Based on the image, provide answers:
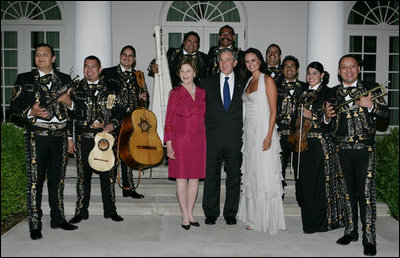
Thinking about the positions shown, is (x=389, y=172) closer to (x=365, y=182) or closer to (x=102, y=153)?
(x=365, y=182)

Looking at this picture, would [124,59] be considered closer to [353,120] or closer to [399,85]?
[353,120]

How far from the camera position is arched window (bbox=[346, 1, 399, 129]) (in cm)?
1095

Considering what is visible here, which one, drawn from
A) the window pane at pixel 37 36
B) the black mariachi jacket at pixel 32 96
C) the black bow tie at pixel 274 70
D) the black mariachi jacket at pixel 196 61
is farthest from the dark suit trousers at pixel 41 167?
the window pane at pixel 37 36

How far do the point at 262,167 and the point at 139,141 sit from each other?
1588mm

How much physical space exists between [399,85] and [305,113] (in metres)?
6.87

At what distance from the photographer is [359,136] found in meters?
4.94

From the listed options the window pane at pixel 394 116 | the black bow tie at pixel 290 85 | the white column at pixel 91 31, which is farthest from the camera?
the window pane at pixel 394 116

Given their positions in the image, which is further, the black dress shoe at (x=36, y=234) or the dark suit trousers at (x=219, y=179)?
the dark suit trousers at (x=219, y=179)

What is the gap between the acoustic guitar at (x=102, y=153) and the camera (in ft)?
18.6

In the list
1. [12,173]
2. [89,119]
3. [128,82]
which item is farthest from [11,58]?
[89,119]

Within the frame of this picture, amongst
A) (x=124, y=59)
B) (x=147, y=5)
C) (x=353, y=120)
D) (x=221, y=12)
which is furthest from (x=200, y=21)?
(x=353, y=120)

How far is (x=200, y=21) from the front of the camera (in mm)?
10758

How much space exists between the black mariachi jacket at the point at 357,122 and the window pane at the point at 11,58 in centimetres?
841

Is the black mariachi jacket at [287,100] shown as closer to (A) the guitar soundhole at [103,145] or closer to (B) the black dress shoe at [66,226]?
(A) the guitar soundhole at [103,145]
